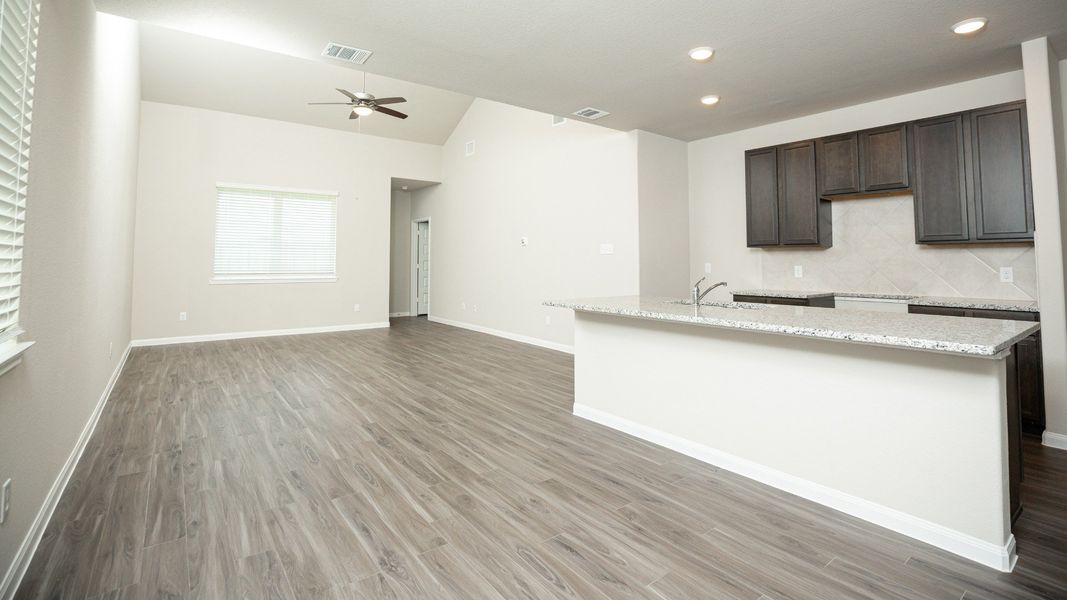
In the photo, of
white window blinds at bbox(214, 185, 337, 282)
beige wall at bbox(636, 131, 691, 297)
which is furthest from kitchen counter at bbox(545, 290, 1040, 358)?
white window blinds at bbox(214, 185, 337, 282)

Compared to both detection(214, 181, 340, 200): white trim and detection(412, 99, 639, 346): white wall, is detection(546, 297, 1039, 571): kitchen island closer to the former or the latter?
detection(412, 99, 639, 346): white wall

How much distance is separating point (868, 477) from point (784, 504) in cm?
38

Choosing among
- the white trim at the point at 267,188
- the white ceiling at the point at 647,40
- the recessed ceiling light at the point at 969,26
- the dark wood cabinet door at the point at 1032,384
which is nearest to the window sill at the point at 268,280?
the white trim at the point at 267,188

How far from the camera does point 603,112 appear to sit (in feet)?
15.3

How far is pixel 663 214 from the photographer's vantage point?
548cm

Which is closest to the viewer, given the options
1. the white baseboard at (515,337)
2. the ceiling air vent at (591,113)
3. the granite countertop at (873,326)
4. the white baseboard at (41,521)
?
the white baseboard at (41,521)

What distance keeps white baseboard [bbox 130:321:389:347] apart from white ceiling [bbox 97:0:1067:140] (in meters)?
5.29

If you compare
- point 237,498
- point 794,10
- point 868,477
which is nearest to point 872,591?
Result: point 868,477

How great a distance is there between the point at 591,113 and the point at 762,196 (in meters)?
1.98

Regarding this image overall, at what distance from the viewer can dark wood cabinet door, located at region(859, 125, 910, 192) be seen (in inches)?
154

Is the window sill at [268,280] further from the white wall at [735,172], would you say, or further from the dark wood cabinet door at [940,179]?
the dark wood cabinet door at [940,179]

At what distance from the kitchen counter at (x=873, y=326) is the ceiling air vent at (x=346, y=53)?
2583mm

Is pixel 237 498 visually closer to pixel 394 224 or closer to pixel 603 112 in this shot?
pixel 603 112

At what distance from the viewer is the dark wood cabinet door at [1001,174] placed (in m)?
3.32
